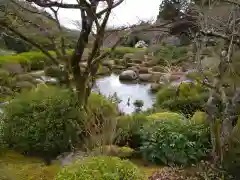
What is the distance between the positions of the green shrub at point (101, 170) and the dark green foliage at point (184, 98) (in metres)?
5.17

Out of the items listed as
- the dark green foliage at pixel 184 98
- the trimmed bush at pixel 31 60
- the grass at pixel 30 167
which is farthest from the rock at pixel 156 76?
the grass at pixel 30 167

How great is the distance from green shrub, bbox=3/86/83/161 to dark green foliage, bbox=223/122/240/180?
2.60m

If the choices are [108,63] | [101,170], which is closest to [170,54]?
[108,63]

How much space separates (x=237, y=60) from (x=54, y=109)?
640cm

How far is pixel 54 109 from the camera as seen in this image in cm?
661

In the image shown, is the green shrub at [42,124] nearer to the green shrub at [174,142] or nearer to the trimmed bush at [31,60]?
the green shrub at [174,142]

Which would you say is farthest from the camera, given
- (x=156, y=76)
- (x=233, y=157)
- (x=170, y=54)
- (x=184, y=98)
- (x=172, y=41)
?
(x=172, y=41)

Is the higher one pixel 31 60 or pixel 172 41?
pixel 172 41

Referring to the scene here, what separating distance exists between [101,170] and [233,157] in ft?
6.42

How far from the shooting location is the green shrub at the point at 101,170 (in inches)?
161

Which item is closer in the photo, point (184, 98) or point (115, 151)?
point (115, 151)

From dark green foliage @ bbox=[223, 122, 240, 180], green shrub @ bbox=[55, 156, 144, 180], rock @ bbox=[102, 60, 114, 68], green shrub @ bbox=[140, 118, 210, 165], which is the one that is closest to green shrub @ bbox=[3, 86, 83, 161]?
green shrub @ bbox=[140, 118, 210, 165]

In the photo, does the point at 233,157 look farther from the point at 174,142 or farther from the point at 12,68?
the point at 12,68

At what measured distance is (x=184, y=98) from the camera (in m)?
9.80
